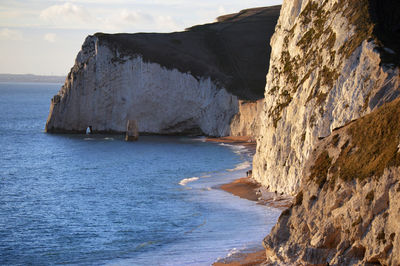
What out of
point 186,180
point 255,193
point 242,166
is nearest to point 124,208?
point 255,193

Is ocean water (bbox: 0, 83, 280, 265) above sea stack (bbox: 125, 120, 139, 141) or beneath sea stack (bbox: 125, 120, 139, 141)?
beneath

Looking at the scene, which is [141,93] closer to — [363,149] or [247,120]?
[247,120]

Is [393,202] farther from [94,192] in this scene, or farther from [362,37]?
[94,192]

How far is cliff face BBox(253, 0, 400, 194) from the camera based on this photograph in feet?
95.7

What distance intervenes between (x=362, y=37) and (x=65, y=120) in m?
67.4

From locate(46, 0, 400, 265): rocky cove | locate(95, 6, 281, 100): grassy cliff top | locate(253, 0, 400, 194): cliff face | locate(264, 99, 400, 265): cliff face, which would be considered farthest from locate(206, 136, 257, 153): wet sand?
locate(264, 99, 400, 265): cliff face

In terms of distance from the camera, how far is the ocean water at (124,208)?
2677 cm

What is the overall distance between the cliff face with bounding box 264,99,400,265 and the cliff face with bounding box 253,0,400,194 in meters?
9.37

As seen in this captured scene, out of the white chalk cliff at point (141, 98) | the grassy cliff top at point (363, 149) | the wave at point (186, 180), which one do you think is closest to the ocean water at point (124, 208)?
the wave at point (186, 180)

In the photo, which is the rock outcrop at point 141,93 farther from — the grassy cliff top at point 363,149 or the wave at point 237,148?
the grassy cliff top at point 363,149

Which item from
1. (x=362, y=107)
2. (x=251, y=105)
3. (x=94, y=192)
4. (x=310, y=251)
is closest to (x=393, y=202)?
(x=310, y=251)

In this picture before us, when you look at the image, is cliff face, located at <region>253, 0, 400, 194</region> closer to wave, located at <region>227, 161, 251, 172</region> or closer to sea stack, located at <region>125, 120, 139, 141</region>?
wave, located at <region>227, 161, 251, 172</region>

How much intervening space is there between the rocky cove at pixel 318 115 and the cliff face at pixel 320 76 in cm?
7

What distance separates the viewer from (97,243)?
28438 mm
